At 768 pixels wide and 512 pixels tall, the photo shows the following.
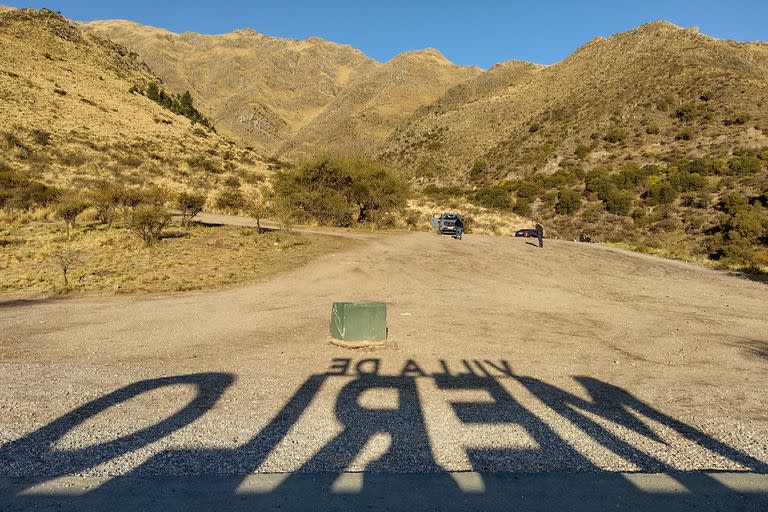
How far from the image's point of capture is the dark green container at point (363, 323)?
29.3ft

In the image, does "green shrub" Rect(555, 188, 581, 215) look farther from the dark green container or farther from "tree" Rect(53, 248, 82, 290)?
"tree" Rect(53, 248, 82, 290)

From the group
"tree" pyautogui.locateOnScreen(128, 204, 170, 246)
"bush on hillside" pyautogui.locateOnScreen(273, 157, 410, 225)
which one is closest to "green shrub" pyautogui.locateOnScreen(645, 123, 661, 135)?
"bush on hillside" pyautogui.locateOnScreen(273, 157, 410, 225)

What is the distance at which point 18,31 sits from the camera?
192 feet

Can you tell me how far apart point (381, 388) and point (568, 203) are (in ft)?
143

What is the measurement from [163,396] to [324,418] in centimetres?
247

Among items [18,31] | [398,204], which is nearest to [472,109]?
[398,204]

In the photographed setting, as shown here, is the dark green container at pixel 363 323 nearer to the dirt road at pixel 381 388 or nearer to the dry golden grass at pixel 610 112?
the dirt road at pixel 381 388

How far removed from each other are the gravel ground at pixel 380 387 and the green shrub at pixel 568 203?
104 ft

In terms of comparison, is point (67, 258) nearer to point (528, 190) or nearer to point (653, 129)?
point (528, 190)

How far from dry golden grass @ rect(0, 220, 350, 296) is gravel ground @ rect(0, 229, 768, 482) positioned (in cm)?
158

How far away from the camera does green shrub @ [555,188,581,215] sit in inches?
1766

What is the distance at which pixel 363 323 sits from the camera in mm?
8969

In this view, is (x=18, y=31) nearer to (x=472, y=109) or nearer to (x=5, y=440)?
(x=472, y=109)

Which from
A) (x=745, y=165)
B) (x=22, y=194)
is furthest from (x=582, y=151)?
(x=22, y=194)
